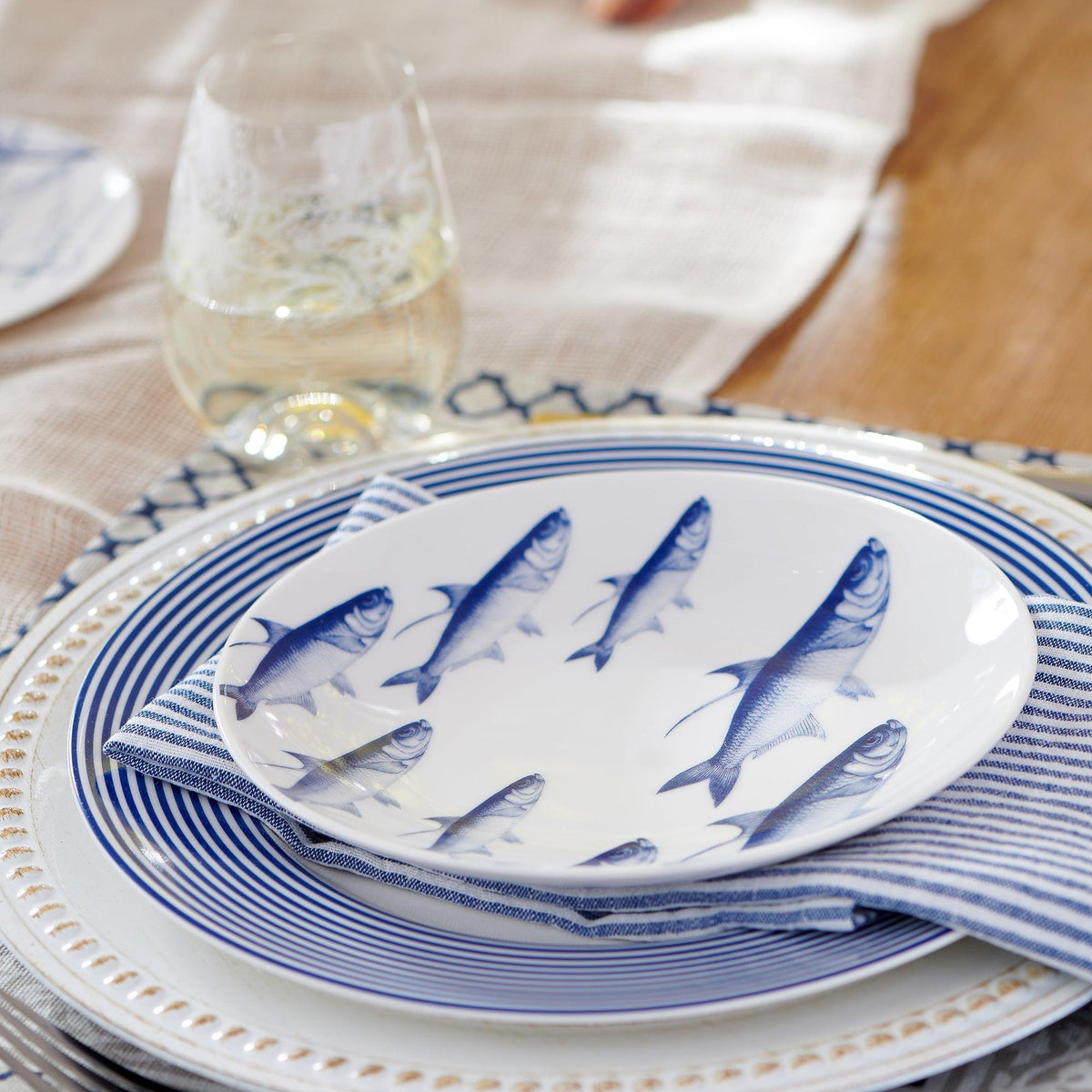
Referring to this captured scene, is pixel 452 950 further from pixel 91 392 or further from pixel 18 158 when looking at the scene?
pixel 18 158

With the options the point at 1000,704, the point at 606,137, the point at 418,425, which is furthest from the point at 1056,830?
the point at 606,137

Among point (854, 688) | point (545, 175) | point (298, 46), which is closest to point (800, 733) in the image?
point (854, 688)

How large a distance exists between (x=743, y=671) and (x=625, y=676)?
4 centimetres

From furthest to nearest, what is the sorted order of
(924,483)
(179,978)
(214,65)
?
(214,65)
(924,483)
(179,978)

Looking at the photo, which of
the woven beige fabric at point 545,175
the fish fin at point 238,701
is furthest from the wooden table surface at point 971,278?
the fish fin at point 238,701

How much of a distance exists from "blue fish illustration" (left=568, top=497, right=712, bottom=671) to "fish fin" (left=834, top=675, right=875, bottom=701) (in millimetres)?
68

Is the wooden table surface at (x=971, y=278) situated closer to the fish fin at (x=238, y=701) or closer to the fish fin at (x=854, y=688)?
the fish fin at (x=854, y=688)

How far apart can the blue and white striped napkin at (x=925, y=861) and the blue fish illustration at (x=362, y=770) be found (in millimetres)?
12

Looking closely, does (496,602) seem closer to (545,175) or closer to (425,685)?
(425,685)

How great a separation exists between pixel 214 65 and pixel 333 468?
21 cm

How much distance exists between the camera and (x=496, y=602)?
0.48m

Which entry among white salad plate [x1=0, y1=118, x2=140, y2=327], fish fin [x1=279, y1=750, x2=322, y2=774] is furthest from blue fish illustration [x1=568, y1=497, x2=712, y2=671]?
white salad plate [x1=0, y1=118, x2=140, y2=327]

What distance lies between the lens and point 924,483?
20.6 inches

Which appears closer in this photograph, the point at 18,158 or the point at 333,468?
the point at 333,468
